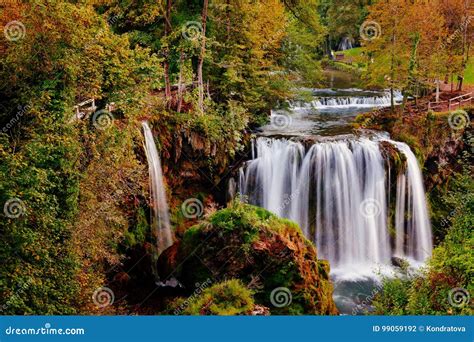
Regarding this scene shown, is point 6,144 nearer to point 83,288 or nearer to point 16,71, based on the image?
point 16,71

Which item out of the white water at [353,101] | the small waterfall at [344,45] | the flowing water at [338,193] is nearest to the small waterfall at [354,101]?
the white water at [353,101]

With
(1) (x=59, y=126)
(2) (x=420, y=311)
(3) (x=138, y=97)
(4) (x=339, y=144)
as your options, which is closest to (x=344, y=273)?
(4) (x=339, y=144)

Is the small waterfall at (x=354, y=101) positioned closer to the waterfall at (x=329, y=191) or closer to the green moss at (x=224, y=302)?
the waterfall at (x=329, y=191)

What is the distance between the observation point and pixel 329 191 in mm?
19422

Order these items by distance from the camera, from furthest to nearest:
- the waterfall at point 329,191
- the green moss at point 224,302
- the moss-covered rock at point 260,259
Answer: the waterfall at point 329,191 → the moss-covered rock at point 260,259 → the green moss at point 224,302

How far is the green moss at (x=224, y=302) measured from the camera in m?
9.55

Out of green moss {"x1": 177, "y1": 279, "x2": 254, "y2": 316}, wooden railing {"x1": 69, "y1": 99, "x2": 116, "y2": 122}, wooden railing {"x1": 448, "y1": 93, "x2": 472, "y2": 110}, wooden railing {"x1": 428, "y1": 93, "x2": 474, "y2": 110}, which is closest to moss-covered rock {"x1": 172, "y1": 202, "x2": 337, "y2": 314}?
green moss {"x1": 177, "y1": 279, "x2": 254, "y2": 316}

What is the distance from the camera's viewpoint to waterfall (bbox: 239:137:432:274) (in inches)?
763

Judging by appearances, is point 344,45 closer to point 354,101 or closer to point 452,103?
point 354,101

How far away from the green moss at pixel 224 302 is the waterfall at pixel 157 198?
6391mm

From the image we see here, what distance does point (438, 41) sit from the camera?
23.8 m

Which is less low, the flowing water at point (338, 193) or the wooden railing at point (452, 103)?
the wooden railing at point (452, 103)

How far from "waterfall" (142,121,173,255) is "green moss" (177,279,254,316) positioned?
6391 mm

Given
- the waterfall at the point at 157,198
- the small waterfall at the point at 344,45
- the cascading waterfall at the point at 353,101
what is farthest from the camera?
the small waterfall at the point at 344,45
